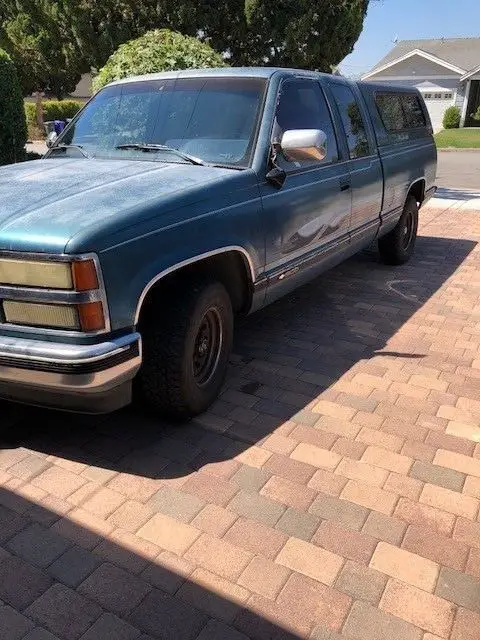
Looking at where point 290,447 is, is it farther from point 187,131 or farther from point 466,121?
point 466,121

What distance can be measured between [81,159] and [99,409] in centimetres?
190

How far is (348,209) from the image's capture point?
4707mm

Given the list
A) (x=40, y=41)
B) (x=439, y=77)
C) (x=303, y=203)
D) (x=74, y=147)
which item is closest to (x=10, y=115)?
(x=74, y=147)

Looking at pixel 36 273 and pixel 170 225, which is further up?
pixel 170 225

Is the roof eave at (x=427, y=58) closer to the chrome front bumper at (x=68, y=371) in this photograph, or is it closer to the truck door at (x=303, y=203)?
the truck door at (x=303, y=203)

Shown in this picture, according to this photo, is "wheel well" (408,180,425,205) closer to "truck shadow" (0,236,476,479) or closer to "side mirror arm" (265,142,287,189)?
"truck shadow" (0,236,476,479)

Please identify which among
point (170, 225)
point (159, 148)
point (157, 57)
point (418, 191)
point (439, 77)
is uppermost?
point (439, 77)

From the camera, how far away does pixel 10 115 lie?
9.34 meters

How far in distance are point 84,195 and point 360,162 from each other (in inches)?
114

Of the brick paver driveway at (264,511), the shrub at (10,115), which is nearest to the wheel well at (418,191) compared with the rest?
the brick paver driveway at (264,511)

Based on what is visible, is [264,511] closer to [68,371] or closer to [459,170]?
[68,371]

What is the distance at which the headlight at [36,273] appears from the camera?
241cm

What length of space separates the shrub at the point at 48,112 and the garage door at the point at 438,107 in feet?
85.3

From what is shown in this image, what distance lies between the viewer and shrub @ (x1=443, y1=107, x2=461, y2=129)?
1556 inches
